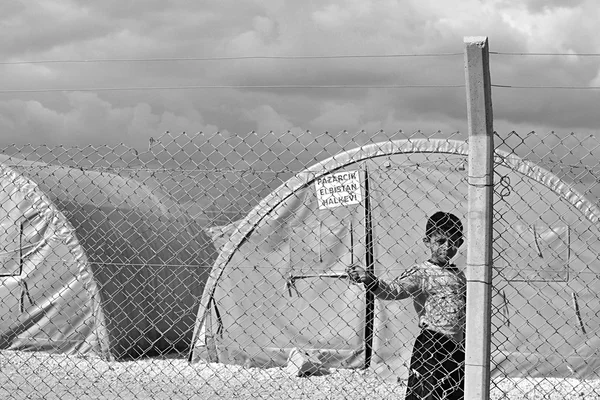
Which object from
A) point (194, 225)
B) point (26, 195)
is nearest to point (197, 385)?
point (26, 195)

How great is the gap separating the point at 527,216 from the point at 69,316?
209 inches

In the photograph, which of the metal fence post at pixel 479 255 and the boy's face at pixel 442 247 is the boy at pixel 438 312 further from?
the metal fence post at pixel 479 255

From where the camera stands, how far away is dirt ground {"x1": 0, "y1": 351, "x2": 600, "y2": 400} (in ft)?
24.5

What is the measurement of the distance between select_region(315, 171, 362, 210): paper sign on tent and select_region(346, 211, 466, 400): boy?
397 centimetres

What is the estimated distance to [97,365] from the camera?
9.07 m

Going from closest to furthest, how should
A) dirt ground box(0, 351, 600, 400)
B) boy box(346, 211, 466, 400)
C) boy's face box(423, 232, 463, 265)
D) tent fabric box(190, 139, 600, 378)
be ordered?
1. boy box(346, 211, 466, 400)
2. boy's face box(423, 232, 463, 265)
3. dirt ground box(0, 351, 600, 400)
4. tent fabric box(190, 139, 600, 378)

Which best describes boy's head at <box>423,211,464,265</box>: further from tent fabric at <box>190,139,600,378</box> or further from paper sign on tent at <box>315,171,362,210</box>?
paper sign on tent at <box>315,171,362,210</box>

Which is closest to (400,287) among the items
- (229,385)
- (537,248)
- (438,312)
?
(438,312)

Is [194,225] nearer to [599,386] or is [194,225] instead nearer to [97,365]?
[97,365]

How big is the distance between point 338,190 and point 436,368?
4.39 metres

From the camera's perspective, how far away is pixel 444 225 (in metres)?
4.42

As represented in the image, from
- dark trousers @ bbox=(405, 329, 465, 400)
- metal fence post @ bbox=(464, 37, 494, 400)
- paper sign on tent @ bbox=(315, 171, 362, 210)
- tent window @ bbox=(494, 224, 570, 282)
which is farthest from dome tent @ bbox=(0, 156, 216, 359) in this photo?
metal fence post @ bbox=(464, 37, 494, 400)

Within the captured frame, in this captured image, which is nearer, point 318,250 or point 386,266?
point 386,266

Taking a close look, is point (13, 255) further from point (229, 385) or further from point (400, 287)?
point (400, 287)
